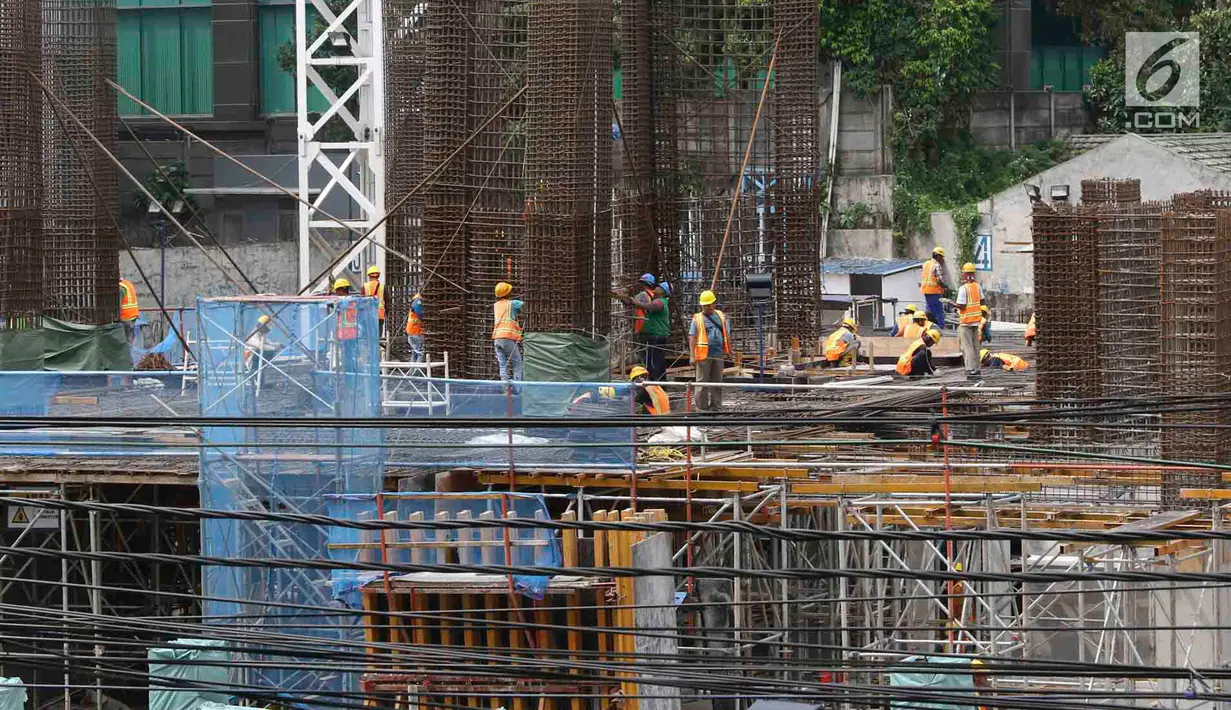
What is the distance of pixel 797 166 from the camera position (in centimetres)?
3225

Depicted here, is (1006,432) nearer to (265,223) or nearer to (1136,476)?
(1136,476)

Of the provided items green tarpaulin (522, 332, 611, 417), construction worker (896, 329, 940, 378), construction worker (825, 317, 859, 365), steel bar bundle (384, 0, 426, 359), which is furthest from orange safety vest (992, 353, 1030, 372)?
steel bar bundle (384, 0, 426, 359)

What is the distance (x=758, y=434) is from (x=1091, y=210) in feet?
17.1

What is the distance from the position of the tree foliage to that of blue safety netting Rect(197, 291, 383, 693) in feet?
113

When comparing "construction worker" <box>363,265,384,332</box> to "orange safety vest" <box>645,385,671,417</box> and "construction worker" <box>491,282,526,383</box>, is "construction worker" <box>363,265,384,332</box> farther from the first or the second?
"orange safety vest" <box>645,385,671,417</box>

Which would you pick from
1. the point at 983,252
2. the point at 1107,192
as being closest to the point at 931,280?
the point at 1107,192

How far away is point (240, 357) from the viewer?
19281mm

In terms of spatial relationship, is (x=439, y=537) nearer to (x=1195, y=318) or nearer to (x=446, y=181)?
(x=1195, y=318)

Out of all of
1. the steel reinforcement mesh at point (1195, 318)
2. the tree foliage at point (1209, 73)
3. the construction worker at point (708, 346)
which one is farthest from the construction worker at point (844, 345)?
the tree foliage at point (1209, 73)

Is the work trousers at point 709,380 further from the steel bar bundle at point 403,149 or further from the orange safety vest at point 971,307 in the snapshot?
the steel bar bundle at point 403,149

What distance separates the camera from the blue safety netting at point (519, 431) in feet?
67.1

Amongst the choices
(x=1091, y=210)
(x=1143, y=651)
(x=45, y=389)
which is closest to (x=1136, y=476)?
(x=1143, y=651)

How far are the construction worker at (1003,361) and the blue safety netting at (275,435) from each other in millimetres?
12361

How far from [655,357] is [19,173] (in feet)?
31.0
